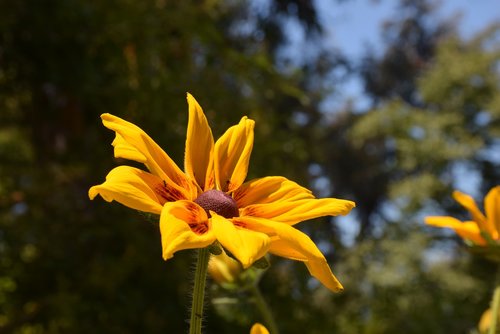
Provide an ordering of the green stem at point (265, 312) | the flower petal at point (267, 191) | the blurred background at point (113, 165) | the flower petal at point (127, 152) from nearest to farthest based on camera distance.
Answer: the flower petal at point (127, 152) < the flower petal at point (267, 191) < the green stem at point (265, 312) < the blurred background at point (113, 165)

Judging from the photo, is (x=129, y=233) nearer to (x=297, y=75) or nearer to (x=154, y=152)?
(x=297, y=75)

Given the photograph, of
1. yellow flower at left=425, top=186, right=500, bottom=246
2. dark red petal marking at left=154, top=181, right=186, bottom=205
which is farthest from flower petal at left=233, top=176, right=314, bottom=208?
yellow flower at left=425, top=186, right=500, bottom=246

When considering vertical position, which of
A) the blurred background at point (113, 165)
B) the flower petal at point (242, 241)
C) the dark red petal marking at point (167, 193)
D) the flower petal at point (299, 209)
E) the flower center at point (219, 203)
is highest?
the flower petal at point (242, 241)

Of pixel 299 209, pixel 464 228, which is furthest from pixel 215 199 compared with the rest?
pixel 464 228

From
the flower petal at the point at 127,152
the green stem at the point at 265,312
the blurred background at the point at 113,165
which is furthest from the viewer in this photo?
the blurred background at the point at 113,165

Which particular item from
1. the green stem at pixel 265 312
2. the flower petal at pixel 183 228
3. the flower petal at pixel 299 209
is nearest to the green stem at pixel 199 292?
the flower petal at pixel 183 228

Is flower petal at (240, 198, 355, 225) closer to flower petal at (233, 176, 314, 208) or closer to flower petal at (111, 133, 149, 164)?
flower petal at (233, 176, 314, 208)

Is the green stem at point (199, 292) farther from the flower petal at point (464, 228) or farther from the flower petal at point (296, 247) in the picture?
the flower petal at point (464, 228)

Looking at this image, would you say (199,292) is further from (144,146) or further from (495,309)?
(495,309)
